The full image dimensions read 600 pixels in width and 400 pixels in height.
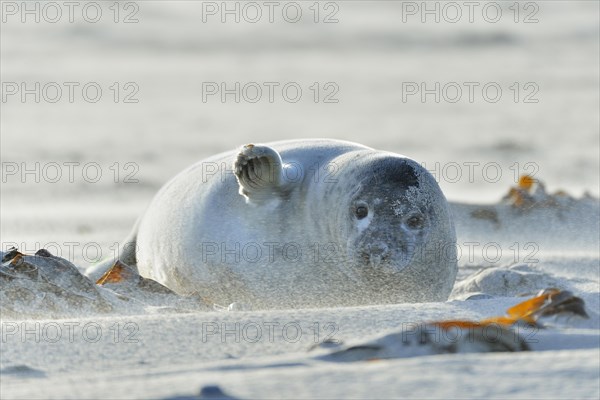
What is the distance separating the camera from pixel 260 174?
4.25m

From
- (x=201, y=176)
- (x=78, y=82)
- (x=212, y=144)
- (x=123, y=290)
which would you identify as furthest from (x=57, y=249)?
(x=78, y=82)

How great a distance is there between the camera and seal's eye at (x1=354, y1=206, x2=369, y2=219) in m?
4.05

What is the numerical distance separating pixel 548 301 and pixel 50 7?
16.1 m

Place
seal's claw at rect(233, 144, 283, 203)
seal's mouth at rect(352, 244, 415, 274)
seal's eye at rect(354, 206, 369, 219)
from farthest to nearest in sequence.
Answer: seal's claw at rect(233, 144, 283, 203)
seal's eye at rect(354, 206, 369, 219)
seal's mouth at rect(352, 244, 415, 274)

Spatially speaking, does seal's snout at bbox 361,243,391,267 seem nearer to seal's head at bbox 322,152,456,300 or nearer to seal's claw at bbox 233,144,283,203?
seal's head at bbox 322,152,456,300

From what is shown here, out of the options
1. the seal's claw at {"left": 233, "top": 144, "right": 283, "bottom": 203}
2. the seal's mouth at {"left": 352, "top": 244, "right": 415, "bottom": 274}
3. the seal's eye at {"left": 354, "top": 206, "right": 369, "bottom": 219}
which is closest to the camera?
the seal's mouth at {"left": 352, "top": 244, "right": 415, "bottom": 274}

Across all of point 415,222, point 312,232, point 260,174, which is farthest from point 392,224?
point 260,174

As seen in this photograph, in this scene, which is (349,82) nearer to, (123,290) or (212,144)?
(212,144)

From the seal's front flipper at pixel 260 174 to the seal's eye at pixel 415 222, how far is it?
0.55m

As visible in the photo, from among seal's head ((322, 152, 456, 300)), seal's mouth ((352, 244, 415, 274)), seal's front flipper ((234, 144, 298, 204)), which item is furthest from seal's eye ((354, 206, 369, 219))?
seal's front flipper ((234, 144, 298, 204))

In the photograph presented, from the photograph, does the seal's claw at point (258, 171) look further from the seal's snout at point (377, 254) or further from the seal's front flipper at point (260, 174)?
the seal's snout at point (377, 254)

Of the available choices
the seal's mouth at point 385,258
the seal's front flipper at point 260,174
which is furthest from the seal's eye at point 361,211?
the seal's front flipper at point 260,174

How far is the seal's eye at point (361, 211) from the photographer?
4.05 meters

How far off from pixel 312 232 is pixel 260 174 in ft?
0.92
